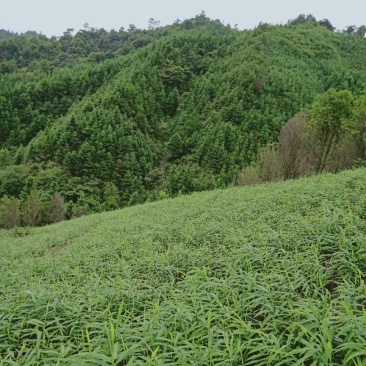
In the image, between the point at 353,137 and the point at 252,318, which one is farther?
the point at 353,137

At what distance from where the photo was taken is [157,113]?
59406 mm

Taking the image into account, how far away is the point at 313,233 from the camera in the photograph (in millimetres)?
4445

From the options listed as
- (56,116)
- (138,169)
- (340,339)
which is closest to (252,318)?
(340,339)

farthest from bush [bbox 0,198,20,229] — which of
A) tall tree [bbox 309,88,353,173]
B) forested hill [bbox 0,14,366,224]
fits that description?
tall tree [bbox 309,88,353,173]

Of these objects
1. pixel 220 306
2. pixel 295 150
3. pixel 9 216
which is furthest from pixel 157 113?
pixel 220 306

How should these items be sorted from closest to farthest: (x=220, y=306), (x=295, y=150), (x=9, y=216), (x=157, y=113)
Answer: (x=220, y=306) → (x=295, y=150) → (x=9, y=216) → (x=157, y=113)

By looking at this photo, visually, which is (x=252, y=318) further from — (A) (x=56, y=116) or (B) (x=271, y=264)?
(A) (x=56, y=116)

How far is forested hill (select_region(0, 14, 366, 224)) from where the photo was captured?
128 ft

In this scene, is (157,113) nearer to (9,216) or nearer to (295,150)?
(9,216)

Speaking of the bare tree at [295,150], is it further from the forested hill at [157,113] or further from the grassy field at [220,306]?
the forested hill at [157,113]

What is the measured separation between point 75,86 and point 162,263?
66.7m

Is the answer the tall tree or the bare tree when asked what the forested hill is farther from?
the tall tree

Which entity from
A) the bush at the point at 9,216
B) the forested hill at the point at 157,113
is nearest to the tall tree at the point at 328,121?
the forested hill at the point at 157,113

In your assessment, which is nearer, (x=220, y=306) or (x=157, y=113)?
(x=220, y=306)
